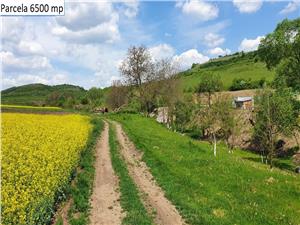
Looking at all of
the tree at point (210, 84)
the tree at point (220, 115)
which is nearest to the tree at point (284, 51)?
the tree at point (220, 115)

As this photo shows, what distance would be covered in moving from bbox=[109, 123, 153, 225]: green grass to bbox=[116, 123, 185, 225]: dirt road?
1.22 feet

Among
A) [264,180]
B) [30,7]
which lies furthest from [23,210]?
[264,180]

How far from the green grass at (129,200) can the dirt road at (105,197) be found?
298 mm

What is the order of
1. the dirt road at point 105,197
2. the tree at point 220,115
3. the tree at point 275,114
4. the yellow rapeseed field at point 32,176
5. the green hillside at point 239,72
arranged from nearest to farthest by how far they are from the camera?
1. the yellow rapeseed field at point 32,176
2. the dirt road at point 105,197
3. the tree at point 275,114
4. the tree at point 220,115
5. the green hillside at point 239,72

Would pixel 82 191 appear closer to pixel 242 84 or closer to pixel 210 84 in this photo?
pixel 210 84

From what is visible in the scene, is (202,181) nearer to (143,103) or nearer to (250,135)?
(250,135)

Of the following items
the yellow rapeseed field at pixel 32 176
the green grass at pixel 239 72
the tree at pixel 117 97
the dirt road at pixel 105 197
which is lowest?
the dirt road at pixel 105 197

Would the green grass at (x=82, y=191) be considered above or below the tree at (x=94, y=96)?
below

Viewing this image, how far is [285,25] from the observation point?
43.8 meters

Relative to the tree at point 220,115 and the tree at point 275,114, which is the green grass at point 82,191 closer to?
the tree at point 275,114

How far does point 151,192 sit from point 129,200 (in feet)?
6.16

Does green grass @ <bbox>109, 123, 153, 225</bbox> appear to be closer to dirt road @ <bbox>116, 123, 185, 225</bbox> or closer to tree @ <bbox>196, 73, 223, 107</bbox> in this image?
dirt road @ <bbox>116, 123, 185, 225</bbox>

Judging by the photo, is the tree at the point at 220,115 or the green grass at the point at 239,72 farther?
the green grass at the point at 239,72

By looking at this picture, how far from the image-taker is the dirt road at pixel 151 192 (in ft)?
54.4
